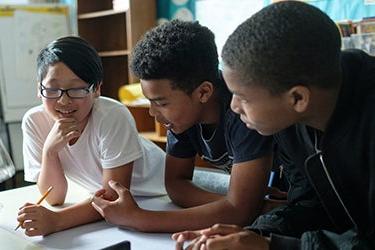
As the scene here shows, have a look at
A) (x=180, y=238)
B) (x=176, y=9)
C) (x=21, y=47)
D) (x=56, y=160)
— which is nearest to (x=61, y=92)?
(x=56, y=160)

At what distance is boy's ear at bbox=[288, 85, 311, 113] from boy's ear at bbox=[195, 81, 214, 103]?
1.17ft

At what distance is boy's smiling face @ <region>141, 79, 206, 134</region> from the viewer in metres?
1.04

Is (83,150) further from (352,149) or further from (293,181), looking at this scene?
(352,149)

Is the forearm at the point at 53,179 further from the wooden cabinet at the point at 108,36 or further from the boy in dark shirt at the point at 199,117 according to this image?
the wooden cabinet at the point at 108,36

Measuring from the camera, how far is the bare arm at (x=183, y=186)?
46.3 inches

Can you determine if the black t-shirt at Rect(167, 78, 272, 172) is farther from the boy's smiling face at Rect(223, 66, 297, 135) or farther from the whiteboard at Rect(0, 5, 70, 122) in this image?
the whiteboard at Rect(0, 5, 70, 122)

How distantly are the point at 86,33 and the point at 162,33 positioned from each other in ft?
8.74

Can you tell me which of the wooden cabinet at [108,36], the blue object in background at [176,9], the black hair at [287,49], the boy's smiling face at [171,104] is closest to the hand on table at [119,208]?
the boy's smiling face at [171,104]

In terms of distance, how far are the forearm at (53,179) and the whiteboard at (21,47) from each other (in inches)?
90.4

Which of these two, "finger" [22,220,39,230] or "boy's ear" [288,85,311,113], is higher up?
"boy's ear" [288,85,311,113]

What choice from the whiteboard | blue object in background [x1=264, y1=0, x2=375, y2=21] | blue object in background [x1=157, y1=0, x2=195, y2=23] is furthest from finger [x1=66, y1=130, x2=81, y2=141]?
the whiteboard

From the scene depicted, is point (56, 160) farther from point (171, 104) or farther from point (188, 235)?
point (188, 235)

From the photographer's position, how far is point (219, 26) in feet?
9.49

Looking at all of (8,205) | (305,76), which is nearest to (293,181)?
(305,76)
